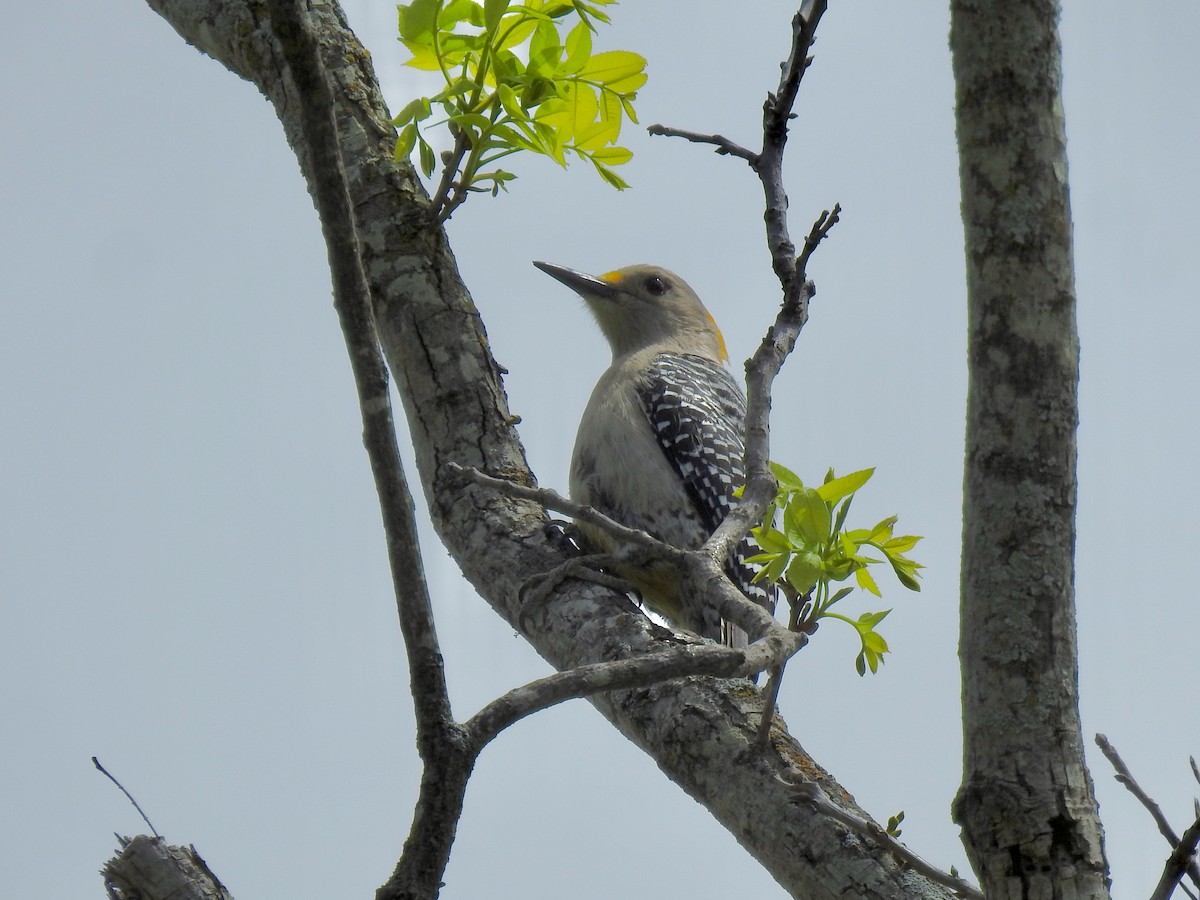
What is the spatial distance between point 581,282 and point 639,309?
0.42 meters

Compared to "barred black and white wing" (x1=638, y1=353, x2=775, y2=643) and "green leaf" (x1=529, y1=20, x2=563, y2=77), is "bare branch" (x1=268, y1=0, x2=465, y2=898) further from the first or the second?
"barred black and white wing" (x1=638, y1=353, x2=775, y2=643)

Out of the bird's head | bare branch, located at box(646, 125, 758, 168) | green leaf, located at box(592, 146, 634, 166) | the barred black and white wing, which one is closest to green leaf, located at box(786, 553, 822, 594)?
bare branch, located at box(646, 125, 758, 168)

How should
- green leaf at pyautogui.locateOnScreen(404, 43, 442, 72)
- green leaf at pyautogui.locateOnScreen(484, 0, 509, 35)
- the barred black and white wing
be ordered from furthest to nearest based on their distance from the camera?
1. the barred black and white wing
2. green leaf at pyautogui.locateOnScreen(404, 43, 442, 72)
3. green leaf at pyautogui.locateOnScreen(484, 0, 509, 35)

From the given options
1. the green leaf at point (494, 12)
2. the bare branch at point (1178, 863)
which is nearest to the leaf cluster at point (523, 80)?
the green leaf at point (494, 12)

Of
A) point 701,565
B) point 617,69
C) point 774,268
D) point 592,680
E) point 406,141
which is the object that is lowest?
point 592,680

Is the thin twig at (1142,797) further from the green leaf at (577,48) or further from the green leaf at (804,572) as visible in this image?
the green leaf at (577,48)

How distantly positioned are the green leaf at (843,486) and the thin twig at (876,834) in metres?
0.75

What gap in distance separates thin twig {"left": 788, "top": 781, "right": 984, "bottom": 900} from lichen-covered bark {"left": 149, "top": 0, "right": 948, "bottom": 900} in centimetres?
4

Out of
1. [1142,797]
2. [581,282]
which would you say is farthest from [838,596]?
[581,282]

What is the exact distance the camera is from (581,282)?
807 centimetres

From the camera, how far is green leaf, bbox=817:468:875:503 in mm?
Result: 3553

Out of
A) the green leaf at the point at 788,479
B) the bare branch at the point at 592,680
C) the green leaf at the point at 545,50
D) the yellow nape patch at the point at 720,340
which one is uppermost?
the yellow nape patch at the point at 720,340

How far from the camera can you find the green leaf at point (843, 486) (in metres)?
3.55

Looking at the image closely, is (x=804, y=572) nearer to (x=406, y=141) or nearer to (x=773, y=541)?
(x=773, y=541)
